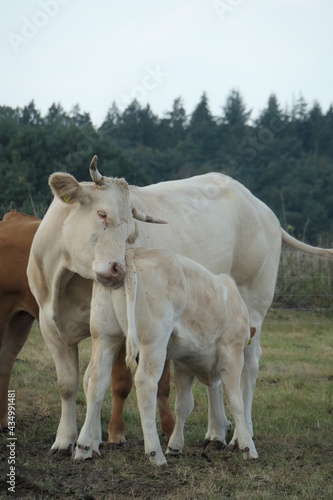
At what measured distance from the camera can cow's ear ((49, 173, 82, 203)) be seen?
18.5 ft

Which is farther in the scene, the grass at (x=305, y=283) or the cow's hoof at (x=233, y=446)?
the grass at (x=305, y=283)

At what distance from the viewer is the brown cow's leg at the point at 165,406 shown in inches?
261

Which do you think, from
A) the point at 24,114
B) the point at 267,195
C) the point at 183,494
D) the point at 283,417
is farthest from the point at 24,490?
the point at 267,195

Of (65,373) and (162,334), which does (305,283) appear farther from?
(162,334)

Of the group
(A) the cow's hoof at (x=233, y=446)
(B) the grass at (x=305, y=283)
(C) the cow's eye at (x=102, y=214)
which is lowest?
(B) the grass at (x=305, y=283)

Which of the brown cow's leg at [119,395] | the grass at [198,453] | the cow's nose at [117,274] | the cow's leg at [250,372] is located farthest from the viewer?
the cow's leg at [250,372]

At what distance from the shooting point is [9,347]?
23.7 ft

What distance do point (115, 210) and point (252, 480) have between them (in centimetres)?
198

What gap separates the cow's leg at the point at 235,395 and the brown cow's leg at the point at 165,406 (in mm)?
815

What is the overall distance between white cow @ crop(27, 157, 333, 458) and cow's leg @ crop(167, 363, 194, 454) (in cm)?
29

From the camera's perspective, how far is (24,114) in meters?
42.7

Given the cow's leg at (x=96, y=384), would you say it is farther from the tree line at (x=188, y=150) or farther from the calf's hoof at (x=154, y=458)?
the tree line at (x=188, y=150)

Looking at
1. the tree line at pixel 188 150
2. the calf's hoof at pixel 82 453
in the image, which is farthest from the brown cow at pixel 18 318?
the tree line at pixel 188 150

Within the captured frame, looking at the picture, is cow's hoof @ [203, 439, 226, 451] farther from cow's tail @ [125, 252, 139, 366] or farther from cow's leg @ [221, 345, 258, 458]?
cow's tail @ [125, 252, 139, 366]
